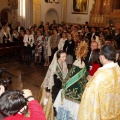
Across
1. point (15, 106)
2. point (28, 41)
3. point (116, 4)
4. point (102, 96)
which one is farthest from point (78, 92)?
point (116, 4)

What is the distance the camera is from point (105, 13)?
1773 centimetres

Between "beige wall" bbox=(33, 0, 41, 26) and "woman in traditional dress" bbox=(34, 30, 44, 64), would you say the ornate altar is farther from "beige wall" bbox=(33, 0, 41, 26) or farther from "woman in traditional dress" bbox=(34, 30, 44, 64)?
"woman in traditional dress" bbox=(34, 30, 44, 64)

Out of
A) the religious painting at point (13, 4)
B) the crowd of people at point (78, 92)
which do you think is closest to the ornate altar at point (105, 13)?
the religious painting at point (13, 4)

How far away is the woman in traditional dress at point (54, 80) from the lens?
4.34 m

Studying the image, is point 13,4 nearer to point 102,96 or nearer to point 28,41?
point 28,41

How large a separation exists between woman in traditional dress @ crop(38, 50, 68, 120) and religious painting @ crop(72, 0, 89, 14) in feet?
50.2

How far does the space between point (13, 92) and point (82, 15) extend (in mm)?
17921

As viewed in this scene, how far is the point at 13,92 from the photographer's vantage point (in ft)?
6.37

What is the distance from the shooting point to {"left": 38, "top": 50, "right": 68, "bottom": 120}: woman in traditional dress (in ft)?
14.3

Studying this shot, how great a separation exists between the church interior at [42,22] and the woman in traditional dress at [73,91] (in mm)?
5715

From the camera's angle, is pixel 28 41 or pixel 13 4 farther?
pixel 13 4

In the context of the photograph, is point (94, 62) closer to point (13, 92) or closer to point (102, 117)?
point (102, 117)

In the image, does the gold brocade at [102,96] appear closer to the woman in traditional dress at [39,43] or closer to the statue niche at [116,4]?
the woman in traditional dress at [39,43]

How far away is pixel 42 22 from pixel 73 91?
13.2 meters
